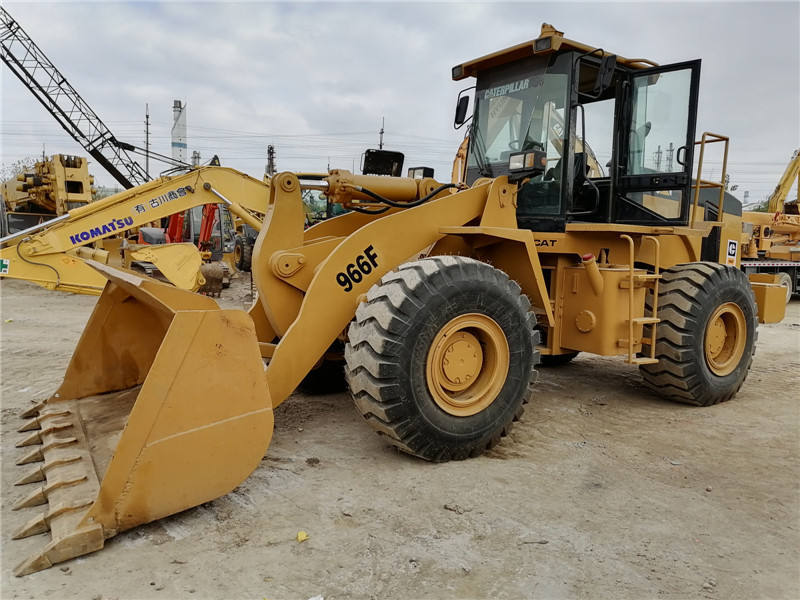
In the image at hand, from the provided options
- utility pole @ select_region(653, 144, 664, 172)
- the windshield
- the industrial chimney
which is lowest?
utility pole @ select_region(653, 144, 664, 172)

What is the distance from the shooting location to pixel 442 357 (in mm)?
3529

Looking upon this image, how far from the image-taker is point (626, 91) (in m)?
5.01

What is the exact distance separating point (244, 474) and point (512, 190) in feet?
8.83

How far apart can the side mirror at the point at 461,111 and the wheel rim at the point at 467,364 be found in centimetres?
243

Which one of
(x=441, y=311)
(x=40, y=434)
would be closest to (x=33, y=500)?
(x=40, y=434)

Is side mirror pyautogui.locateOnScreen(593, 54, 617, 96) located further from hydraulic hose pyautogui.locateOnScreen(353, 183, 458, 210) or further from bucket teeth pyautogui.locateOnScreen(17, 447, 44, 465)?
bucket teeth pyautogui.locateOnScreen(17, 447, 44, 465)

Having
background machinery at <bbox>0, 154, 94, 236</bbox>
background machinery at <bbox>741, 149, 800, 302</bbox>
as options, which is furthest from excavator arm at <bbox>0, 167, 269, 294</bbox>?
background machinery at <bbox>741, 149, 800, 302</bbox>

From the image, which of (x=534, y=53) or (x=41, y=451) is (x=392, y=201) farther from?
(x=41, y=451)

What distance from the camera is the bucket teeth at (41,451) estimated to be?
125 inches

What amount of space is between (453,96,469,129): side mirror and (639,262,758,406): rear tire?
2.29m

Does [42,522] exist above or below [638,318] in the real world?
below

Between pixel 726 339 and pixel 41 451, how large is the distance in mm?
5470

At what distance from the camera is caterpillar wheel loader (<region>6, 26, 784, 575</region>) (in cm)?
276

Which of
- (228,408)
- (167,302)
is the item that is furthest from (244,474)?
(167,302)
